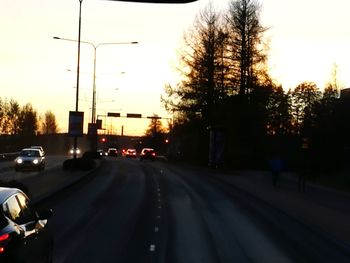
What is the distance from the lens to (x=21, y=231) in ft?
27.6

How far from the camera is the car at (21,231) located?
307 inches

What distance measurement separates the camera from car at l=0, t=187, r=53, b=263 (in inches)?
307

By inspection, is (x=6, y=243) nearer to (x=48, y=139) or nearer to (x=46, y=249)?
(x=46, y=249)

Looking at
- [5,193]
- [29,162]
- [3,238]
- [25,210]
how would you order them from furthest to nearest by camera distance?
[29,162]
[25,210]
[5,193]
[3,238]

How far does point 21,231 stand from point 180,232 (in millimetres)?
8942

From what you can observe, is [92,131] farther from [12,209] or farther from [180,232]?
[12,209]

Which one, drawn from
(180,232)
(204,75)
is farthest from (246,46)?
(180,232)

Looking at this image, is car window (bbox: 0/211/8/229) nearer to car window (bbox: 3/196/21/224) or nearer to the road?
car window (bbox: 3/196/21/224)

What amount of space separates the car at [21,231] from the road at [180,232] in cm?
264

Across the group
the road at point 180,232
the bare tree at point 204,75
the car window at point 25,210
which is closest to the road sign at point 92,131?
the bare tree at point 204,75

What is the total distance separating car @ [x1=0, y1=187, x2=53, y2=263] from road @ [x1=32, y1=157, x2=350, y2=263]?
2639 millimetres

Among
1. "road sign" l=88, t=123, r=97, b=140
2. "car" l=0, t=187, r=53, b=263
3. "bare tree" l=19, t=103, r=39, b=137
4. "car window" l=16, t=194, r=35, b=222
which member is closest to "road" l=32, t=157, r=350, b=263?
"car" l=0, t=187, r=53, b=263

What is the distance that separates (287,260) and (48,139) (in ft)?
483

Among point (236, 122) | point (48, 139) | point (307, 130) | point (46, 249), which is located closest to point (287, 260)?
point (46, 249)
